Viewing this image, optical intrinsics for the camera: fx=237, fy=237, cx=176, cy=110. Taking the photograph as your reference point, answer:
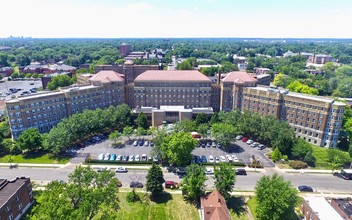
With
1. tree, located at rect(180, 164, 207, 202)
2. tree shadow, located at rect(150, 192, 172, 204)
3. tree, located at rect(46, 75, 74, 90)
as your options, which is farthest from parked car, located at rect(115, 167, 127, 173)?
tree, located at rect(46, 75, 74, 90)

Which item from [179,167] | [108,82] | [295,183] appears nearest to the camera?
[295,183]

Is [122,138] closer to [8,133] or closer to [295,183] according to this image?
[8,133]

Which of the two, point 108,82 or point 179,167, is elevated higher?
point 108,82

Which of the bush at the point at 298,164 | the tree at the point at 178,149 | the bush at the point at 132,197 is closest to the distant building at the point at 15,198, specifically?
the bush at the point at 132,197

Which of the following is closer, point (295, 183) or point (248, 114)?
point (295, 183)

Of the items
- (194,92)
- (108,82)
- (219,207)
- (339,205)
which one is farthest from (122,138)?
(339,205)

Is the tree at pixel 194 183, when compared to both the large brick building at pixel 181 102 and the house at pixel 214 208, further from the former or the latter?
the large brick building at pixel 181 102

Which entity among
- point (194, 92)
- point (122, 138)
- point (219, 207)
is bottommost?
point (122, 138)
